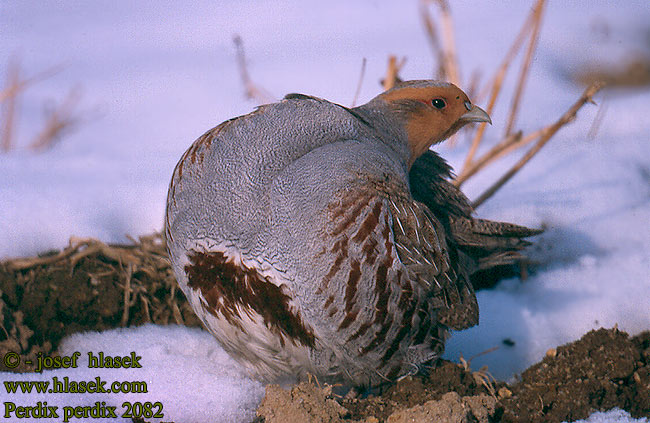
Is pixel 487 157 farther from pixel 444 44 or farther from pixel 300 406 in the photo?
pixel 300 406

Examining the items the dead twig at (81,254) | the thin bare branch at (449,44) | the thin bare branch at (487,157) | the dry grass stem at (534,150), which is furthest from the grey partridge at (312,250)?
the thin bare branch at (449,44)

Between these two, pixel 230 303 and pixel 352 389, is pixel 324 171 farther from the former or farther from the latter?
Result: pixel 352 389

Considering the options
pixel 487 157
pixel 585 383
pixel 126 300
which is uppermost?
pixel 487 157

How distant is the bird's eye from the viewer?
229 centimetres

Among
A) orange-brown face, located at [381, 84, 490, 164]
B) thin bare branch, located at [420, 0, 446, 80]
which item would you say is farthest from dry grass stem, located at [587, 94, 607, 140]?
orange-brown face, located at [381, 84, 490, 164]

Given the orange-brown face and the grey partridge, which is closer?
the grey partridge

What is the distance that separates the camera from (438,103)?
2.29m

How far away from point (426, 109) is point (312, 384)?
3.08 feet

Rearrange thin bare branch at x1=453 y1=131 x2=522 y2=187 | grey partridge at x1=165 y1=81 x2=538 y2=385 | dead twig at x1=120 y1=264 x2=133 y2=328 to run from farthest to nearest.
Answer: thin bare branch at x1=453 y1=131 x2=522 y2=187 → dead twig at x1=120 y1=264 x2=133 y2=328 → grey partridge at x1=165 y1=81 x2=538 y2=385

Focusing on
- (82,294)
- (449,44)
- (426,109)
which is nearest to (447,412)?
(426,109)

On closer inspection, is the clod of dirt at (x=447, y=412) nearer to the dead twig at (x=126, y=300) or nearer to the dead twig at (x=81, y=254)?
the dead twig at (x=126, y=300)

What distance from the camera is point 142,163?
3.52m

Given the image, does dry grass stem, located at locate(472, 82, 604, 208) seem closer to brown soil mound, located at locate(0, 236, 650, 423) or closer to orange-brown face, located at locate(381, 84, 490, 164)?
orange-brown face, located at locate(381, 84, 490, 164)

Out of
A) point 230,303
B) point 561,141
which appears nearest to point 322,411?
point 230,303
